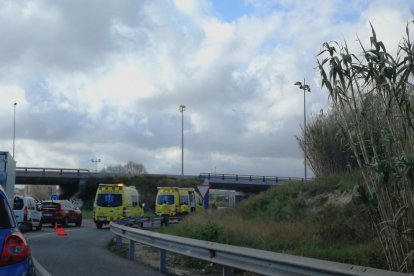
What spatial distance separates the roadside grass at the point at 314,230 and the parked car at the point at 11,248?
536 centimetres

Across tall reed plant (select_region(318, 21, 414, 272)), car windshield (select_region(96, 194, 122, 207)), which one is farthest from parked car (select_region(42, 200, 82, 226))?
tall reed plant (select_region(318, 21, 414, 272))

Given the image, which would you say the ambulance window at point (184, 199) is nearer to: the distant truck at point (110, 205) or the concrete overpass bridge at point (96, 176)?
the distant truck at point (110, 205)

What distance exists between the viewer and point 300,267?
23.5 feet

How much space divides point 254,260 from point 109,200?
2712 cm

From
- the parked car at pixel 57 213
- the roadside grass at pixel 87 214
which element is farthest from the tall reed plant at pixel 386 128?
the roadside grass at pixel 87 214

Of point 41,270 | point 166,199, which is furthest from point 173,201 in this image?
point 41,270

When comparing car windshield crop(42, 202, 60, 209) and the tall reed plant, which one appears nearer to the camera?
the tall reed plant

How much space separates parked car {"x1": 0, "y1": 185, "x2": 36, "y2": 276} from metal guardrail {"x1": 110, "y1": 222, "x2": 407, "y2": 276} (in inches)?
127

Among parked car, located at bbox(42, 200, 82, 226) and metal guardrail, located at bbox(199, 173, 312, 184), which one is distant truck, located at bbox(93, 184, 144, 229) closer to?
parked car, located at bbox(42, 200, 82, 226)

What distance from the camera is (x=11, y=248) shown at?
6070 millimetres

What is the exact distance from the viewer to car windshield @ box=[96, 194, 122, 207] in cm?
3466

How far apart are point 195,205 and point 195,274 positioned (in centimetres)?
3774

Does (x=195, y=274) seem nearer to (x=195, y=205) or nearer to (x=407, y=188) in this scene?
(x=407, y=188)

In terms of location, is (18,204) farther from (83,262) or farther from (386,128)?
(386,128)
